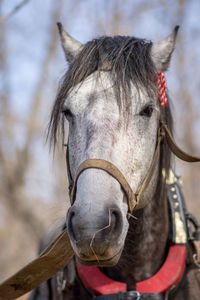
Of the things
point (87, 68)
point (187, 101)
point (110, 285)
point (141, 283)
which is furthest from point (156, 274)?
point (187, 101)

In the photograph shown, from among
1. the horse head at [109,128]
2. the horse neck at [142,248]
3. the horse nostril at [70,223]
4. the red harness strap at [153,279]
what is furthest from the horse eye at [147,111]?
the red harness strap at [153,279]

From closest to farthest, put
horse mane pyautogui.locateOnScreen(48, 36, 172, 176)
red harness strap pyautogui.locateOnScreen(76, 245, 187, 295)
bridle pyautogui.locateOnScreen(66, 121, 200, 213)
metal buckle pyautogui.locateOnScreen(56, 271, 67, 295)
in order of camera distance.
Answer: bridle pyautogui.locateOnScreen(66, 121, 200, 213) < horse mane pyautogui.locateOnScreen(48, 36, 172, 176) < red harness strap pyautogui.locateOnScreen(76, 245, 187, 295) < metal buckle pyautogui.locateOnScreen(56, 271, 67, 295)

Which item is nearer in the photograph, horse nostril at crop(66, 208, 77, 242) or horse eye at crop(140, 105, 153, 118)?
horse nostril at crop(66, 208, 77, 242)

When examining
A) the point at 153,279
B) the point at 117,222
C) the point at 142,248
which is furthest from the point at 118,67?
the point at 153,279

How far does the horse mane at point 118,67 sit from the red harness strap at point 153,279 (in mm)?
554

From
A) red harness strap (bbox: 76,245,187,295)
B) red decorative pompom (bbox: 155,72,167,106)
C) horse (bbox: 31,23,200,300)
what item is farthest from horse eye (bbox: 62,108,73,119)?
red harness strap (bbox: 76,245,187,295)

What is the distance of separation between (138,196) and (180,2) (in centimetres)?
1054

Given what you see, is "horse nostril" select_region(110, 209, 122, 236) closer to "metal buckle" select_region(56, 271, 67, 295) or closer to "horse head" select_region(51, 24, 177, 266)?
"horse head" select_region(51, 24, 177, 266)

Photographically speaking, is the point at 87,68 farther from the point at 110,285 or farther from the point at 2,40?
the point at 2,40

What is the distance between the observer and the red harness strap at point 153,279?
7.76ft

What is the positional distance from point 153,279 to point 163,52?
1350mm

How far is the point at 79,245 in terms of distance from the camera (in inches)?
72.6

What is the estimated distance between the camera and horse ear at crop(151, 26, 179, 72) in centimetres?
259

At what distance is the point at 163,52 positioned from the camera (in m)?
2.62
